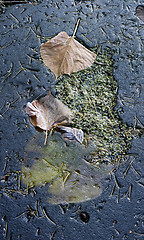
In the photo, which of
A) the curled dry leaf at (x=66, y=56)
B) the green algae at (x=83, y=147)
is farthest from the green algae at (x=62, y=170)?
the curled dry leaf at (x=66, y=56)

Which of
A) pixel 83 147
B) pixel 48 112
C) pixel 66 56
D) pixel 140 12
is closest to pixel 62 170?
pixel 83 147

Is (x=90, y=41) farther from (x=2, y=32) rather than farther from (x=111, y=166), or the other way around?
(x=111, y=166)

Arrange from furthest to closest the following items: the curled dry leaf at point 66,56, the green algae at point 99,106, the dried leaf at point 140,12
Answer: the dried leaf at point 140,12
the curled dry leaf at point 66,56
the green algae at point 99,106

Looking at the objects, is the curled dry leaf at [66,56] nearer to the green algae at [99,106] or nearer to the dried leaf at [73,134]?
the green algae at [99,106]

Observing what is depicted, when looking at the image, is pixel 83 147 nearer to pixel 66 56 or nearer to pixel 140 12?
pixel 66 56

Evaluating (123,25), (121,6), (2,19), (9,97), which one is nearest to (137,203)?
(9,97)
